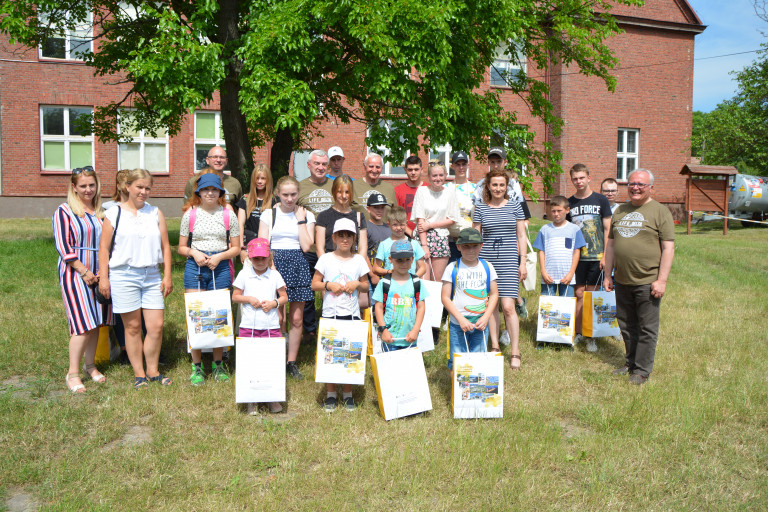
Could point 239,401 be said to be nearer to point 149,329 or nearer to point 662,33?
point 149,329

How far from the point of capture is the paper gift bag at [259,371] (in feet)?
15.5

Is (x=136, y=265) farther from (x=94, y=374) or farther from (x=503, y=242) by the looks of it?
(x=503, y=242)

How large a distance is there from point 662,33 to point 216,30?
23.8 metres

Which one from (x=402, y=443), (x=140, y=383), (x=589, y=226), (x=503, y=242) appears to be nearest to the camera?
(x=402, y=443)

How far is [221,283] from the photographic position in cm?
568

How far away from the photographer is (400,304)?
5098mm

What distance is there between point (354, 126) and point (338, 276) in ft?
65.0

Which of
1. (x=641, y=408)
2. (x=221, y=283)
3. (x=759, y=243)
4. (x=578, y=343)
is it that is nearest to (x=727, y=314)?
(x=578, y=343)

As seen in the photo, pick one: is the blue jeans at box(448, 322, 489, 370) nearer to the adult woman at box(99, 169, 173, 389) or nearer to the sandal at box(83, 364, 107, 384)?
the adult woman at box(99, 169, 173, 389)

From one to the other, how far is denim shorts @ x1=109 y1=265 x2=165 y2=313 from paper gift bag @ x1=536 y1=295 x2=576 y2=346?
3.99 metres

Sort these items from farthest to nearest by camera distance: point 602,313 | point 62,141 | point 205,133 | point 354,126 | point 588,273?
point 354,126 < point 205,133 < point 62,141 < point 588,273 < point 602,313

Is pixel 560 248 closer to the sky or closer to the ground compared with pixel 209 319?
closer to the sky

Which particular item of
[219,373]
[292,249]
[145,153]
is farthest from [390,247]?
[145,153]

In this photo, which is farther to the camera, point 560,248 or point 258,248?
point 560,248
